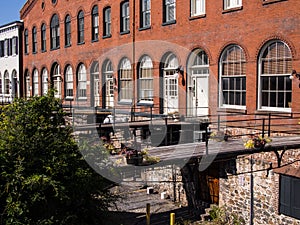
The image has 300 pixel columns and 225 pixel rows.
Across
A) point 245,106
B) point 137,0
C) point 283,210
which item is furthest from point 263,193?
point 137,0

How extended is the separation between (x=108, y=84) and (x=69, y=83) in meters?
4.82

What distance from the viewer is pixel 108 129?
14.8m

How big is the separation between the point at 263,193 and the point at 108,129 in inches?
233

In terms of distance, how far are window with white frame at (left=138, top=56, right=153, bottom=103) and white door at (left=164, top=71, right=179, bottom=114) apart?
116 cm

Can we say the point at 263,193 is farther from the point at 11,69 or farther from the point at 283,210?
the point at 11,69

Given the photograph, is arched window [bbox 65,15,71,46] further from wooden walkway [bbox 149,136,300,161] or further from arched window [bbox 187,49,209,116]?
wooden walkway [bbox 149,136,300,161]

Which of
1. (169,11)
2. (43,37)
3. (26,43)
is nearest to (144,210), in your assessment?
(169,11)

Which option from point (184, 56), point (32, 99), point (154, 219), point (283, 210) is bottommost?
point (154, 219)

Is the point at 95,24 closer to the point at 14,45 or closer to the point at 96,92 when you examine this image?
the point at 96,92

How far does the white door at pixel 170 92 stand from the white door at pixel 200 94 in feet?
3.62

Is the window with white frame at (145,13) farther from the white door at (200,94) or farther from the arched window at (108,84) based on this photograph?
the white door at (200,94)

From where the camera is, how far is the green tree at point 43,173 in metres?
8.75

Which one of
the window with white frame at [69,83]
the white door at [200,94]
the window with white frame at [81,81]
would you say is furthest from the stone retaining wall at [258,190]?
the window with white frame at [69,83]

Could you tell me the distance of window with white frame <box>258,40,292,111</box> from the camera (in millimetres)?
14352
